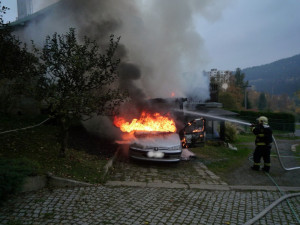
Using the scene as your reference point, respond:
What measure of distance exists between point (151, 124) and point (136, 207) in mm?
4626

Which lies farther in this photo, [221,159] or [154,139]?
[221,159]

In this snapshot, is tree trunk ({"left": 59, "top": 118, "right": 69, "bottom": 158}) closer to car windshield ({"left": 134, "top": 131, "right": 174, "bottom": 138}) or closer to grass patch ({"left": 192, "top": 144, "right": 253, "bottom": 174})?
car windshield ({"left": 134, "top": 131, "right": 174, "bottom": 138})

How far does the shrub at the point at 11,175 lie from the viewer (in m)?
3.44

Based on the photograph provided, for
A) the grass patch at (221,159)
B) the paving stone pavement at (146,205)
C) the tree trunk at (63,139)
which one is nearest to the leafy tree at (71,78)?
the tree trunk at (63,139)

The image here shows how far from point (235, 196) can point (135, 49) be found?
8.34 metres

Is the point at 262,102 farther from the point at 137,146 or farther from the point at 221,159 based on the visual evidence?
the point at 137,146

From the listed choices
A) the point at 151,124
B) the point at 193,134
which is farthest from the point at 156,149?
the point at 193,134

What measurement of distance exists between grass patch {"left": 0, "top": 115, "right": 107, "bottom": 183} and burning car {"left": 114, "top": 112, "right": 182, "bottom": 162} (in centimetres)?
110

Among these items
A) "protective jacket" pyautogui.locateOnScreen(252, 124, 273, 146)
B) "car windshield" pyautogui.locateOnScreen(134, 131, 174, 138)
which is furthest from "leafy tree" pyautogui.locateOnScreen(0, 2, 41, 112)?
"protective jacket" pyautogui.locateOnScreen(252, 124, 273, 146)

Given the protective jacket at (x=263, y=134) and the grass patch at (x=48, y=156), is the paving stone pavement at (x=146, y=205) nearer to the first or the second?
the grass patch at (x=48, y=156)

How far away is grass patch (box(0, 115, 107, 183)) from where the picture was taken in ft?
16.2

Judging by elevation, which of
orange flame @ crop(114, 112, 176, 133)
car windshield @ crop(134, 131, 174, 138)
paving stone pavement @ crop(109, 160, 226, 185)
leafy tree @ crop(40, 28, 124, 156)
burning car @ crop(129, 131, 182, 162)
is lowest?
paving stone pavement @ crop(109, 160, 226, 185)

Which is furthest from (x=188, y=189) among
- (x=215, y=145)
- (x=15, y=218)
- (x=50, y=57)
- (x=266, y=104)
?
(x=266, y=104)

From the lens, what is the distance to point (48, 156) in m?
5.57
